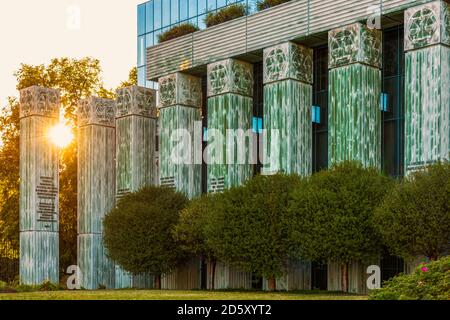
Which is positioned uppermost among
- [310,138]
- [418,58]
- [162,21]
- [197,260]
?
[162,21]

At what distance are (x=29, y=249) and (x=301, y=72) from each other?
68.7ft

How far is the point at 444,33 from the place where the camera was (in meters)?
41.7

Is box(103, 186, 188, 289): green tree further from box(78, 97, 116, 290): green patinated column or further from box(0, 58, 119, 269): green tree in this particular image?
box(0, 58, 119, 269): green tree

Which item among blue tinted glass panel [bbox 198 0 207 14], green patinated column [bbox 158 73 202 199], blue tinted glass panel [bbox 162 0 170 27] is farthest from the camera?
blue tinted glass panel [bbox 162 0 170 27]

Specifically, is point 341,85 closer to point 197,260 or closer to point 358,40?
point 358,40

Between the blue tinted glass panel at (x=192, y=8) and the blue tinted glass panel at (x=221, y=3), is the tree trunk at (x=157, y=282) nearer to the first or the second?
the blue tinted glass panel at (x=221, y=3)

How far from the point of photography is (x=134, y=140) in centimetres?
5747

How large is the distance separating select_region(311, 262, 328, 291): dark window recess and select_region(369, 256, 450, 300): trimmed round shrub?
75.0 feet

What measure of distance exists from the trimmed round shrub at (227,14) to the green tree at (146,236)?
38.0 feet

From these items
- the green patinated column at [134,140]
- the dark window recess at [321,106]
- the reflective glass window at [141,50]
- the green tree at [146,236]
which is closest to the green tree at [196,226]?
the green tree at [146,236]

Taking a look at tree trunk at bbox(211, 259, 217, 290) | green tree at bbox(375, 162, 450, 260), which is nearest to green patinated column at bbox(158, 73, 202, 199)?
tree trunk at bbox(211, 259, 217, 290)

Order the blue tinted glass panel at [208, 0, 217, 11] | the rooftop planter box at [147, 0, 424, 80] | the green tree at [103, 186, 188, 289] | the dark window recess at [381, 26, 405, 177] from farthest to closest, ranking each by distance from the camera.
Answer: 1. the blue tinted glass panel at [208, 0, 217, 11]
2. the green tree at [103, 186, 188, 289]
3. the dark window recess at [381, 26, 405, 177]
4. the rooftop planter box at [147, 0, 424, 80]

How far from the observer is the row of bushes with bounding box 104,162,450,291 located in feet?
124

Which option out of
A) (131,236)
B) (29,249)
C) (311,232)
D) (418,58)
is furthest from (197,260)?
(418,58)
